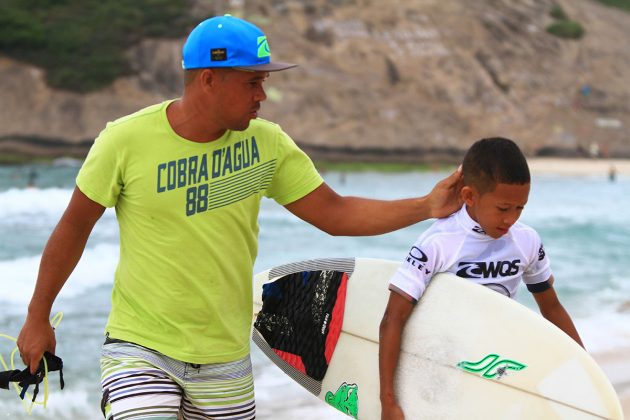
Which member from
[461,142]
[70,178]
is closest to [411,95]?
[461,142]

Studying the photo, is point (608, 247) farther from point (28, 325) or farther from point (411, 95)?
point (411, 95)

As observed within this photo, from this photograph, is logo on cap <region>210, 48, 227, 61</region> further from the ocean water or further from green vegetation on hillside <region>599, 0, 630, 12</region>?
green vegetation on hillside <region>599, 0, 630, 12</region>

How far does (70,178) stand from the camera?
28.7 metres

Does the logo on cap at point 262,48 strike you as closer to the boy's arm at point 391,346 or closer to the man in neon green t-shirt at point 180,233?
the man in neon green t-shirt at point 180,233

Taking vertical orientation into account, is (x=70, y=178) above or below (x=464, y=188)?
below

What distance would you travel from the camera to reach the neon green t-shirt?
2.61 metres

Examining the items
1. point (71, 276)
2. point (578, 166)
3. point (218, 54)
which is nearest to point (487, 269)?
point (218, 54)

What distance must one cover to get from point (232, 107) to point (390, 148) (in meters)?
36.3

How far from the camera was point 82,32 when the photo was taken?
4100 cm

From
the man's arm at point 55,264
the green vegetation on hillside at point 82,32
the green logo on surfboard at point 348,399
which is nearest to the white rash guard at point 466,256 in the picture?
the green logo on surfboard at point 348,399

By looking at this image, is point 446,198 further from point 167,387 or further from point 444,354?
point 167,387

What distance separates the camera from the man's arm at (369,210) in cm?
297

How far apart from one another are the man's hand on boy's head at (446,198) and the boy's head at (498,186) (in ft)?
0.33

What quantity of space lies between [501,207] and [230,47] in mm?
943
